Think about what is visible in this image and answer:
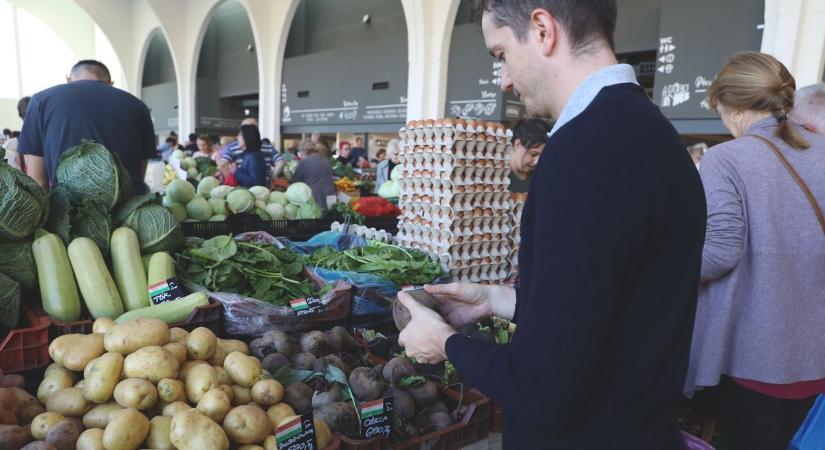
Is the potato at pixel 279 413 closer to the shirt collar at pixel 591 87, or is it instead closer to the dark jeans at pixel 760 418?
the shirt collar at pixel 591 87

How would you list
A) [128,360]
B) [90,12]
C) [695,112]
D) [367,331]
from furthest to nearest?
[90,12], [695,112], [367,331], [128,360]

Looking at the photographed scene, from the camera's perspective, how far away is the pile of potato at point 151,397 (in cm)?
125

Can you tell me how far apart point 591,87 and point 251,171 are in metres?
5.04

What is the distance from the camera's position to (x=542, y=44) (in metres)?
0.89

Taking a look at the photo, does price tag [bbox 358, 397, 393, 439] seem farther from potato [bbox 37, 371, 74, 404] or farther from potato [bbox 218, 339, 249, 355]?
potato [bbox 37, 371, 74, 404]

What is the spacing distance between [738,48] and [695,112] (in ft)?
2.46

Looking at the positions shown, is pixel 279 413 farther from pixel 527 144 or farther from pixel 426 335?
pixel 527 144

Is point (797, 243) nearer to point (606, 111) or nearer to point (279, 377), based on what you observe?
point (606, 111)

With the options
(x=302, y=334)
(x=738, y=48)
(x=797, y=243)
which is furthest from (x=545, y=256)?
(x=738, y=48)

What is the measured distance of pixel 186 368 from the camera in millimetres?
1508

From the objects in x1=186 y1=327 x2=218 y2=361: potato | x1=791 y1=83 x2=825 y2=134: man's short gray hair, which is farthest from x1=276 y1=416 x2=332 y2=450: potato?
x1=791 y1=83 x2=825 y2=134: man's short gray hair

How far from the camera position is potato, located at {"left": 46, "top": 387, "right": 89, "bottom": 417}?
1376mm

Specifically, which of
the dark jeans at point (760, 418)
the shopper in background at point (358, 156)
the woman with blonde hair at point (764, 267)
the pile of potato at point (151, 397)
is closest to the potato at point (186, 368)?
the pile of potato at point (151, 397)

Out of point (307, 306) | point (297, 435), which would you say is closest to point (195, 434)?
point (297, 435)
